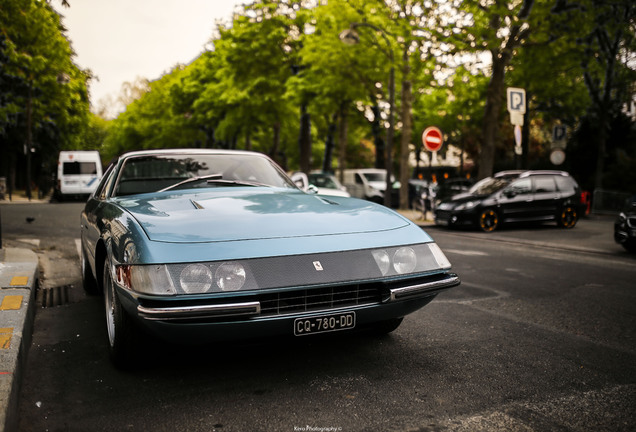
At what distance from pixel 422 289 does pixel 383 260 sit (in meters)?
0.31

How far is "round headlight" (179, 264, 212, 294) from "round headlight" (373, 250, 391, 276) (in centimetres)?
97

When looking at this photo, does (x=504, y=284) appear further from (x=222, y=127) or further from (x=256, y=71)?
(x=222, y=127)

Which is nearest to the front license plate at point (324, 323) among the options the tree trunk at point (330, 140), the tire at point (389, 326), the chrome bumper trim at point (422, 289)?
the chrome bumper trim at point (422, 289)

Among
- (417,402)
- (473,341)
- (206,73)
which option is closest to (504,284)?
(473,341)

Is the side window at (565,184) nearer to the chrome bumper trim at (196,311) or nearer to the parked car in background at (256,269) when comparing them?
the parked car in background at (256,269)

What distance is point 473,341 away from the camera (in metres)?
4.20

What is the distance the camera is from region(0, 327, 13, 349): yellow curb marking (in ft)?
11.1

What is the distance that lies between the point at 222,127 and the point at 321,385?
33598mm

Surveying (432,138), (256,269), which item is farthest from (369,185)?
(256,269)

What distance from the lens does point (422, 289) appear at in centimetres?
344

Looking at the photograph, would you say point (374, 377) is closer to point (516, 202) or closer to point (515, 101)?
point (515, 101)

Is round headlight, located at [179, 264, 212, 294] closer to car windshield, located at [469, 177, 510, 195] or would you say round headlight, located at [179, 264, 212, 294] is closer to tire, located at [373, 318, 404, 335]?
tire, located at [373, 318, 404, 335]

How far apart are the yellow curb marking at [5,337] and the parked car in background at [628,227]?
974 cm

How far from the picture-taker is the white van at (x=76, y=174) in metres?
26.6
